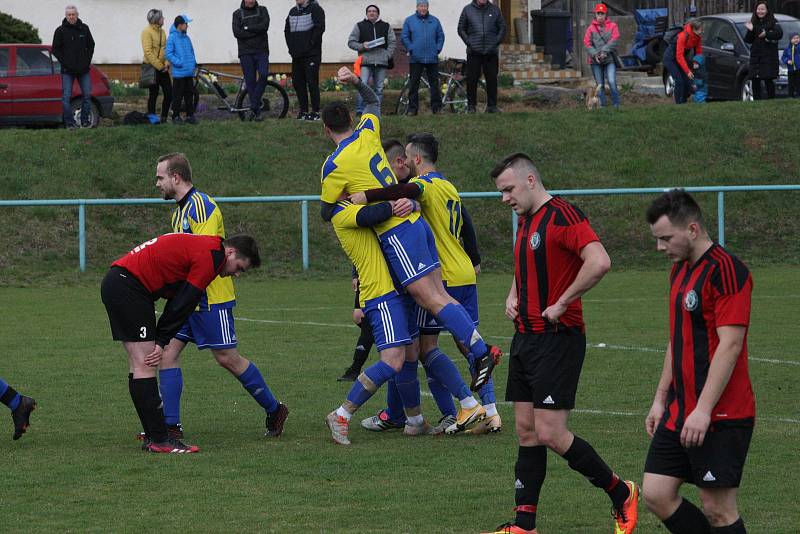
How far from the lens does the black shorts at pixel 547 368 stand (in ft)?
20.6

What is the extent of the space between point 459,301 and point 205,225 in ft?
6.04

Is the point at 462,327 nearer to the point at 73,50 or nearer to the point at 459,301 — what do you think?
the point at 459,301

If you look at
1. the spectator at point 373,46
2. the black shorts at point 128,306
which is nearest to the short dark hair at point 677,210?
the black shorts at point 128,306

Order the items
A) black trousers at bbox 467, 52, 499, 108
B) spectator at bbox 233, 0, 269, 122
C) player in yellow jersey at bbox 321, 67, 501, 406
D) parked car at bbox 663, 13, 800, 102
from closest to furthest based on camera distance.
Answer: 1. player in yellow jersey at bbox 321, 67, 501, 406
2. spectator at bbox 233, 0, 269, 122
3. black trousers at bbox 467, 52, 499, 108
4. parked car at bbox 663, 13, 800, 102

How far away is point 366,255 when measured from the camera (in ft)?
28.3

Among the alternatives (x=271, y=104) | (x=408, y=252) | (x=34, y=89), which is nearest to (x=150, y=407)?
(x=408, y=252)

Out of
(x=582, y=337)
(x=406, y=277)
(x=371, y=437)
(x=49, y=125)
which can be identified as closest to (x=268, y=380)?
(x=371, y=437)

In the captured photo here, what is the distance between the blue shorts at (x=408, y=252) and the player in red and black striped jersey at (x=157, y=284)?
35.5 inches

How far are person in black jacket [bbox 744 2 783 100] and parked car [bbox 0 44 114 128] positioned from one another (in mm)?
12856

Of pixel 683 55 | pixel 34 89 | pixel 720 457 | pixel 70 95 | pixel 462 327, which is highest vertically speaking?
pixel 683 55

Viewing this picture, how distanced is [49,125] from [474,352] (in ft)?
64.4

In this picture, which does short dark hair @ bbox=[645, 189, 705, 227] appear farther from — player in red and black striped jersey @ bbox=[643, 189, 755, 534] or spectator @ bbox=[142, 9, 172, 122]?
spectator @ bbox=[142, 9, 172, 122]

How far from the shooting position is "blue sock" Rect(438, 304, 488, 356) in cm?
830

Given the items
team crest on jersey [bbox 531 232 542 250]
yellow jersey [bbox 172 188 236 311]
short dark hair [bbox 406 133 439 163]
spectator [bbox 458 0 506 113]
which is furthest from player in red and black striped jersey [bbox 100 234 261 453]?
spectator [bbox 458 0 506 113]
